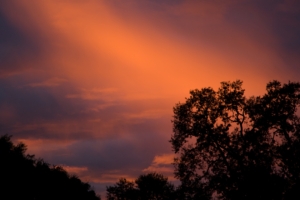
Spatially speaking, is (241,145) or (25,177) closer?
(241,145)

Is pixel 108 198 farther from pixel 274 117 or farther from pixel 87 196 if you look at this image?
pixel 274 117

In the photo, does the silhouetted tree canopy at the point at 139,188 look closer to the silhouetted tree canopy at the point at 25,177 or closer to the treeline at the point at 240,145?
the silhouetted tree canopy at the point at 25,177

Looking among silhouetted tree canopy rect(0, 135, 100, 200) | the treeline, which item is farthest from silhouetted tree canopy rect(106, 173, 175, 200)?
the treeline

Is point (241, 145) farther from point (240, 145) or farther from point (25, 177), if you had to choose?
point (25, 177)

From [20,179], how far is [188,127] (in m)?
33.8

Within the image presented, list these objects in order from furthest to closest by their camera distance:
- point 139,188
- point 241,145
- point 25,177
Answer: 1. point 139,188
2. point 25,177
3. point 241,145

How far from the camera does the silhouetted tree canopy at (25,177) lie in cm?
6188

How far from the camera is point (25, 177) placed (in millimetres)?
68750

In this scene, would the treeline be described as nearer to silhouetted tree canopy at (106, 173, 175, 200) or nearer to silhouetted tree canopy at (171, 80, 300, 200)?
silhouetted tree canopy at (171, 80, 300, 200)

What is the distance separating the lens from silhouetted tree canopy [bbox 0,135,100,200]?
203ft

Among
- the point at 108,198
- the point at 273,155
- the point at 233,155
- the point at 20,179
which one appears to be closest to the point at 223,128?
the point at 233,155

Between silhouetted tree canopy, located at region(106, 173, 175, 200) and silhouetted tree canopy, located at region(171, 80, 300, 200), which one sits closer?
silhouetted tree canopy, located at region(171, 80, 300, 200)

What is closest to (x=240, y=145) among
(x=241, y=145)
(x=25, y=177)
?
(x=241, y=145)

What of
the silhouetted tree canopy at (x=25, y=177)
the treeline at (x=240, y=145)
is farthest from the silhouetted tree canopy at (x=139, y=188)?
the treeline at (x=240, y=145)
